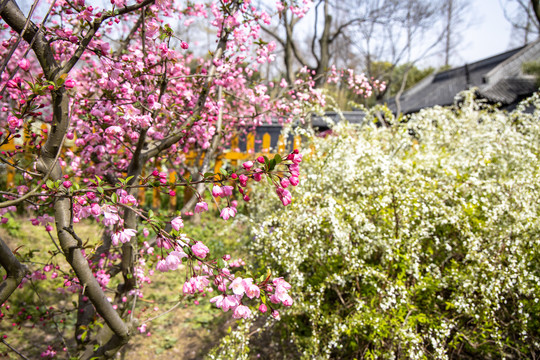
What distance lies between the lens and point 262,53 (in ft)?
9.53

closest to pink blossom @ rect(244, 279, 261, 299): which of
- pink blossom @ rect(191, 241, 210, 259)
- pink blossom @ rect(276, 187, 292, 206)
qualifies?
pink blossom @ rect(191, 241, 210, 259)

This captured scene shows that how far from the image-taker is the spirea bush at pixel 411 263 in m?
2.09

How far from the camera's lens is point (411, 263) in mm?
2188

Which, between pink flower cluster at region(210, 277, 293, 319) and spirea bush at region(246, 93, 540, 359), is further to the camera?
spirea bush at region(246, 93, 540, 359)

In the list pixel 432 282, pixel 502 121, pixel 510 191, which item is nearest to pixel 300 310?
A: pixel 432 282

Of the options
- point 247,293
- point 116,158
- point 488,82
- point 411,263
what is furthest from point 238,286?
point 488,82

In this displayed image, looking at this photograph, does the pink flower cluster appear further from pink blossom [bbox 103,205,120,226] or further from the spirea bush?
the spirea bush

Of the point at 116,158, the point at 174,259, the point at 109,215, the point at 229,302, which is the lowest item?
the point at 229,302

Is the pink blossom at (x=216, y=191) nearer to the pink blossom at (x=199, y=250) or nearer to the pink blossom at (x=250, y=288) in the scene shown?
the pink blossom at (x=199, y=250)

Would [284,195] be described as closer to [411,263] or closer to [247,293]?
[247,293]

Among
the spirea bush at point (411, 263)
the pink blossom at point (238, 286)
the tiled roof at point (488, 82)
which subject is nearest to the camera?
the pink blossom at point (238, 286)

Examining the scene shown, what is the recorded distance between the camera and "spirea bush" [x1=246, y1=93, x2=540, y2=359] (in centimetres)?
209

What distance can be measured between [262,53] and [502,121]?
2936 millimetres

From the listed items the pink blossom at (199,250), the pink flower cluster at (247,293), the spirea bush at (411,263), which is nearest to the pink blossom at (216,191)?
the pink blossom at (199,250)
